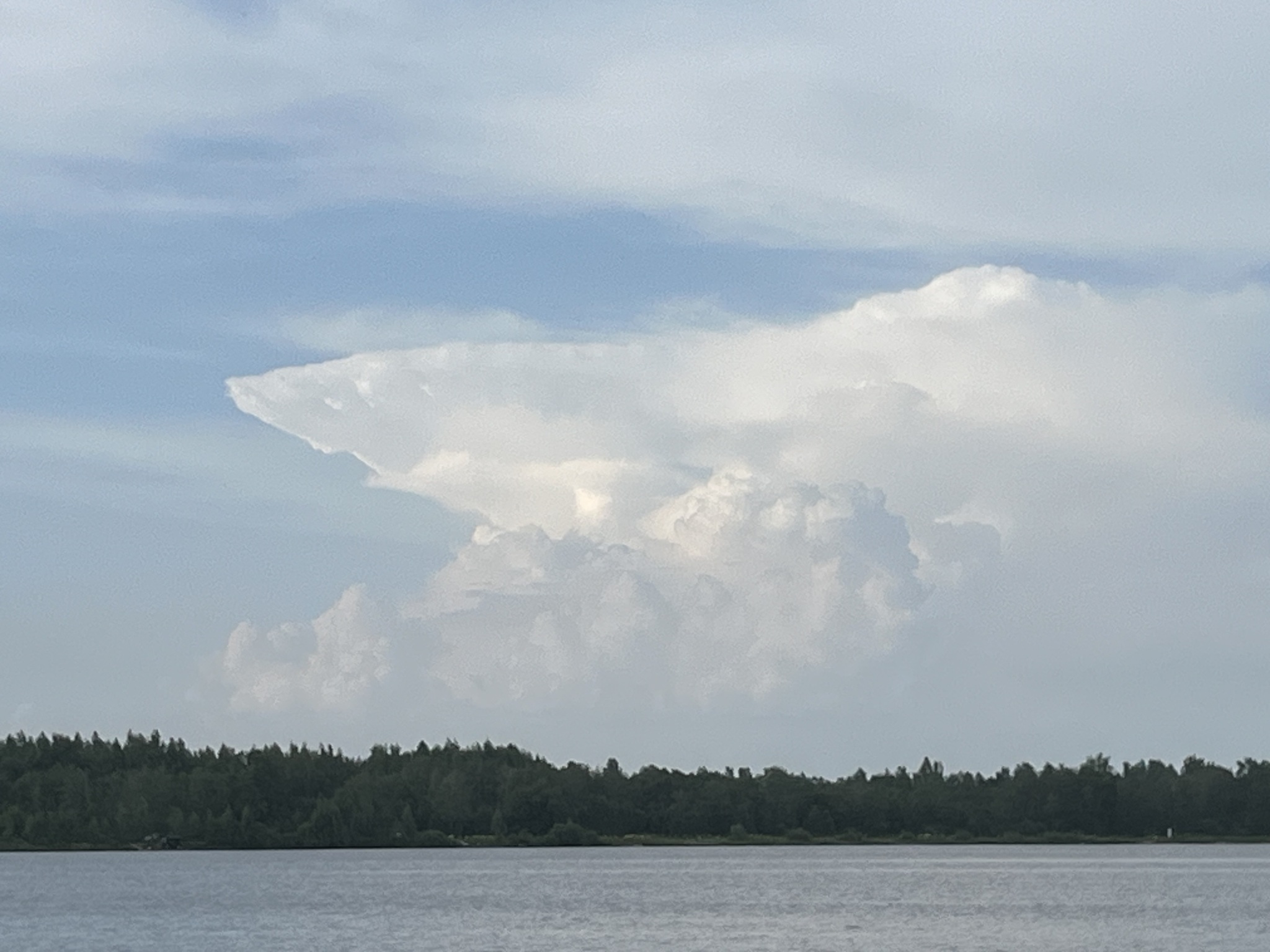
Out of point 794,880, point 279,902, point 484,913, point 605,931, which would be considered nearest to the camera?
point 605,931

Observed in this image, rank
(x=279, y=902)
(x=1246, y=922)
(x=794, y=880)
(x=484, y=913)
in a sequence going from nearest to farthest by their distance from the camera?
1. (x=1246, y=922)
2. (x=484, y=913)
3. (x=279, y=902)
4. (x=794, y=880)

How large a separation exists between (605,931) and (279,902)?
4017cm

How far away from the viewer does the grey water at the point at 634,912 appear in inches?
4109

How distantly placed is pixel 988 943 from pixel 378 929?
36227 mm

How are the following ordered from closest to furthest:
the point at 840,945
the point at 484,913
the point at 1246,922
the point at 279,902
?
the point at 840,945
the point at 1246,922
the point at 484,913
the point at 279,902

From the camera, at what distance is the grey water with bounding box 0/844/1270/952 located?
104375 millimetres

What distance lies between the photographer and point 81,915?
132000mm

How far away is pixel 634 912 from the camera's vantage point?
131375 millimetres

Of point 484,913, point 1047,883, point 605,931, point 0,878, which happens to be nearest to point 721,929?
point 605,931

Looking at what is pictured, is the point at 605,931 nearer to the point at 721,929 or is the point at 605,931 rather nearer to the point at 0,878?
the point at 721,929

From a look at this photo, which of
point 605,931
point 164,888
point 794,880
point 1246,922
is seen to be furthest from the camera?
point 794,880

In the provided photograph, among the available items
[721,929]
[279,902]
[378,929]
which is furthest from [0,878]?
[721,929]

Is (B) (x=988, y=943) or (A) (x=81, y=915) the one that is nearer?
(B) (x=988, y=943)

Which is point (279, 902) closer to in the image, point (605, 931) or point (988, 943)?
point (605, 931)
